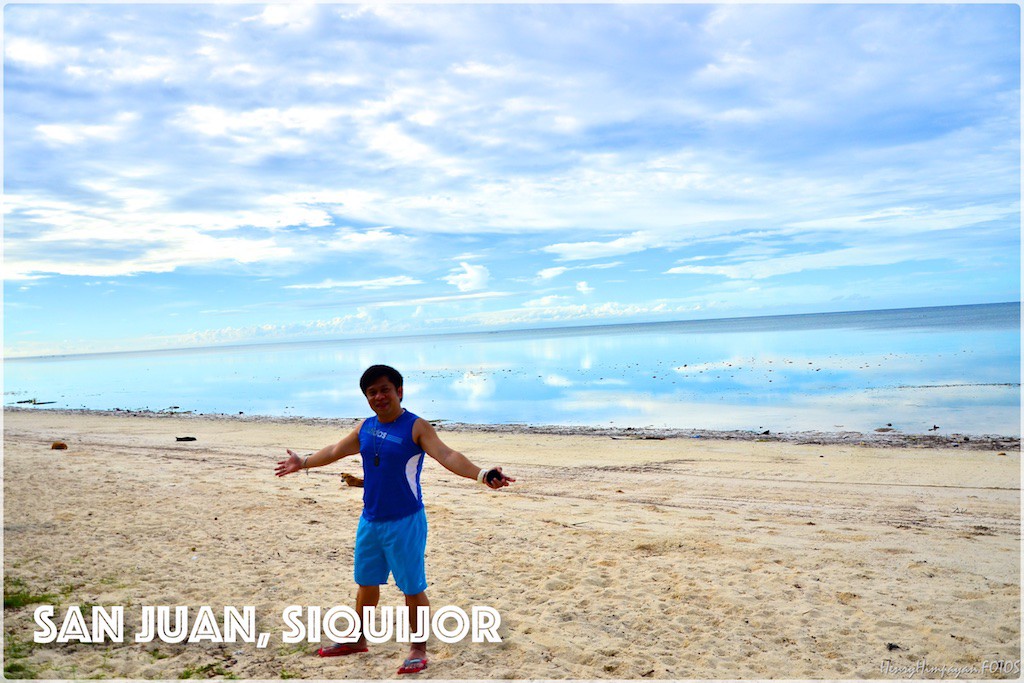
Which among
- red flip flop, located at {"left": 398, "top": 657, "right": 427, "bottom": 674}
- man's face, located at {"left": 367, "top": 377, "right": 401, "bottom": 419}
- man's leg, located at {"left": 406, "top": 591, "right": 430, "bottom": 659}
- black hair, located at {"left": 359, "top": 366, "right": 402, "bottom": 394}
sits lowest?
red flip flop, located at {"left": 398, "top": 657, "right": 427, "bottom": 674}

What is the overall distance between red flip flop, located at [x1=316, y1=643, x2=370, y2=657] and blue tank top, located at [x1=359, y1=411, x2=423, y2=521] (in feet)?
Answer: 4.44

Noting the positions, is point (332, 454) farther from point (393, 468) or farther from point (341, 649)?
point (341, 649)

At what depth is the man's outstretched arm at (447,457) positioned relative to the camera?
14.3ft

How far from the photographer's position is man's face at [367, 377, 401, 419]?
4.66m

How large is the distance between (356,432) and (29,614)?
3.68 m

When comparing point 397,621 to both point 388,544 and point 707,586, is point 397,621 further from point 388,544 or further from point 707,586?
point 707,586

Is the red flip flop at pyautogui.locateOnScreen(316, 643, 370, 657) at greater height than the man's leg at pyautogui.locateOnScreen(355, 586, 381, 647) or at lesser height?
lesser

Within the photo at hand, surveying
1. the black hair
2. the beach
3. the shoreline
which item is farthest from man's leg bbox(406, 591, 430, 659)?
the shoreline

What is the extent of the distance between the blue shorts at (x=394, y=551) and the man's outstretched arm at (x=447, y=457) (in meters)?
0.48

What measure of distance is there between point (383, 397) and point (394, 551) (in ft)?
3.63

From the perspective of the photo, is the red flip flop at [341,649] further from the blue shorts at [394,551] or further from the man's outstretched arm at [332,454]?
the man's outstretched arm at [332,454]

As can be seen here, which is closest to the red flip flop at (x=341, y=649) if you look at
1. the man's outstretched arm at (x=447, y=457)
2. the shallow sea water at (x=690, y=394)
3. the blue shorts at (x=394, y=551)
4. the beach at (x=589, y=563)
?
the beach at (x=589, y=563)

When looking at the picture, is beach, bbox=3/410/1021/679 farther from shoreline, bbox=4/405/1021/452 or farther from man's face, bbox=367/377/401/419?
→ shoreline, bbox=4/405/1021/452

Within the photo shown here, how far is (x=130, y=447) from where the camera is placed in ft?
57.9
